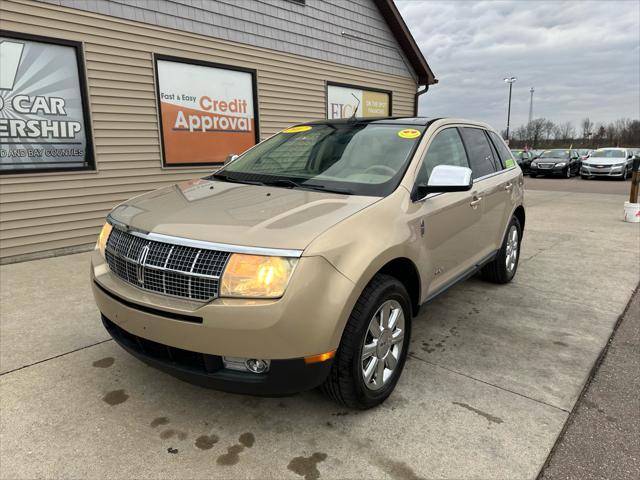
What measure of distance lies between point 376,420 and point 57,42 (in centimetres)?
594

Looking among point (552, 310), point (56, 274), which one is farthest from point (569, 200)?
point (56, 274)

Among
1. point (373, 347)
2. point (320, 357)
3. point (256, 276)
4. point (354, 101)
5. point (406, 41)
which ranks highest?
point (406, 41)

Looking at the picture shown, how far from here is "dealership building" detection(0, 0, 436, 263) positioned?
18.4 ft

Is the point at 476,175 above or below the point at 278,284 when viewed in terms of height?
above

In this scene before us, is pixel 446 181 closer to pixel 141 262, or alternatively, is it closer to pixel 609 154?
pixel 141 262

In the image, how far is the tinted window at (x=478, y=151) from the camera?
3.91 meters

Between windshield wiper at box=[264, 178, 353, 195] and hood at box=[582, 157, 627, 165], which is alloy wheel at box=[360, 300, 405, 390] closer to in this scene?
windshield wiper at box=[264, 178, 353, 195]

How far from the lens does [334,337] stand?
2.16 meters

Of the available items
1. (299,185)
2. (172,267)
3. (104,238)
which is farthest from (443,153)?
(104,238)

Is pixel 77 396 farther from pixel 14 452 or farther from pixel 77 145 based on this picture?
pixel 77 145

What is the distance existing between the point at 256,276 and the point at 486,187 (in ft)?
8.72

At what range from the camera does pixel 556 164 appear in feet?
72.8

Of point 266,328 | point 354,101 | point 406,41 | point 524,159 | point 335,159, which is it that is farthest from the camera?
point 524,159

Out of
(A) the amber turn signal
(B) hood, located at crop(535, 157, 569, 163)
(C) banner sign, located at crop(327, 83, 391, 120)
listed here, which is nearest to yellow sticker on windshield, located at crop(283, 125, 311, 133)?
(A) the amber turn signal
